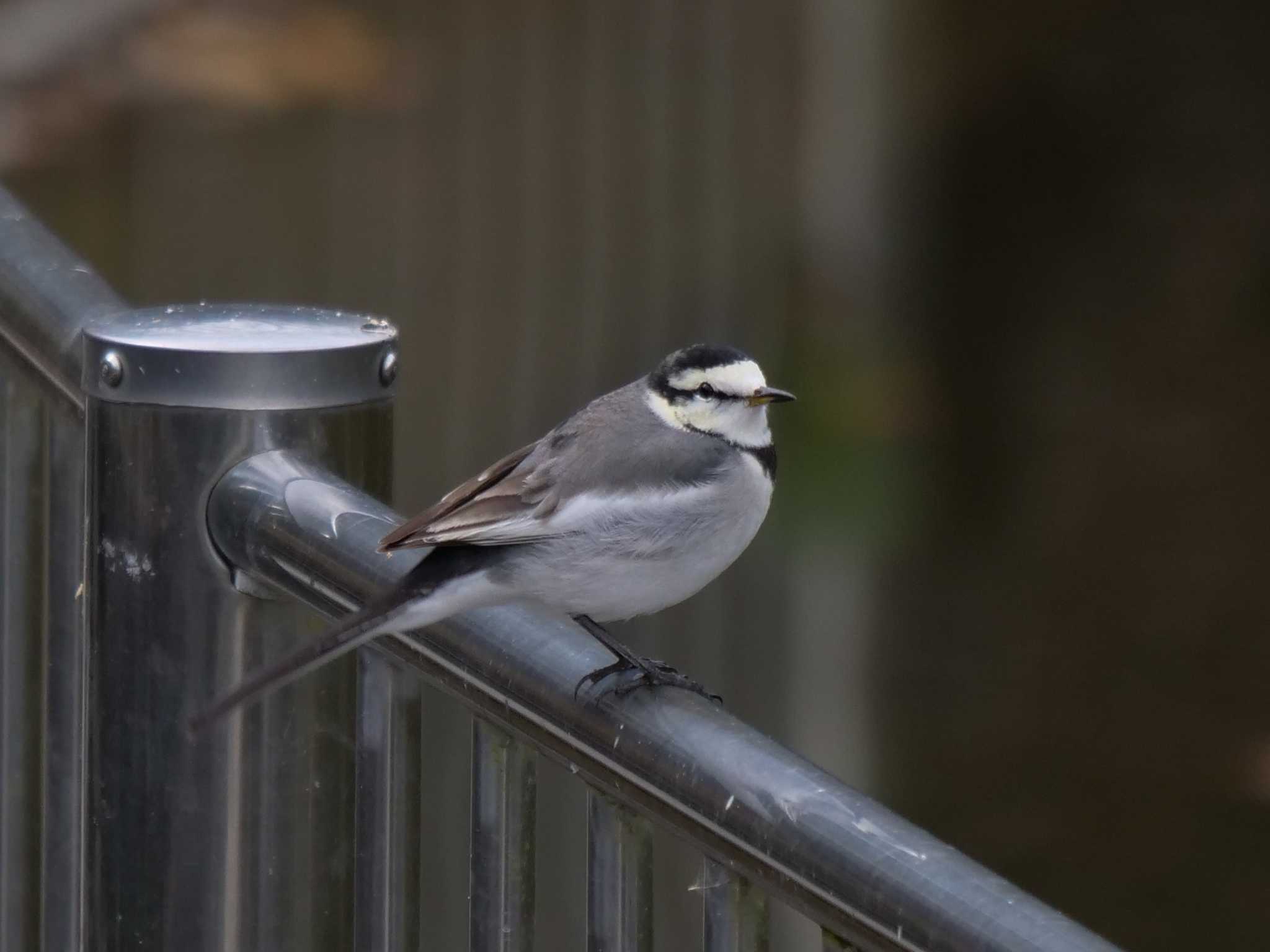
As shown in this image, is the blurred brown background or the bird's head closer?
the bird's head

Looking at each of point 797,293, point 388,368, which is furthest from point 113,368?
point 797,293

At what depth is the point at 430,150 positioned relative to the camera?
6168 mm

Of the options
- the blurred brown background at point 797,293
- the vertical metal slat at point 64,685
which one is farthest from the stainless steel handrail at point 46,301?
the blurred brown background at point 797,293

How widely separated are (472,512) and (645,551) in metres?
0.28

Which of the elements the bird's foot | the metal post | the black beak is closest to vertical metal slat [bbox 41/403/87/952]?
the metal post

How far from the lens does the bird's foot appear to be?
1722mm

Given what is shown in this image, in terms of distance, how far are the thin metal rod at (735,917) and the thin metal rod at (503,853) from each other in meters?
0.24

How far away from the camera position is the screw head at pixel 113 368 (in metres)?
2.11

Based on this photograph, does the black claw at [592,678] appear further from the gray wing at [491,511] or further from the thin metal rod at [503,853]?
the gray wing at [491,511]

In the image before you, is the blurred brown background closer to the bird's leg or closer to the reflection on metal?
the bird's leg

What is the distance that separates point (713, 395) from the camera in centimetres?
297

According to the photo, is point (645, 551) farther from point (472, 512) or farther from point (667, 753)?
point (667, 753)

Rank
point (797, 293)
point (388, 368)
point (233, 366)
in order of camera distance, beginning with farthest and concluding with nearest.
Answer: point (797, 293) < point (388, 368) < point (233, 366)

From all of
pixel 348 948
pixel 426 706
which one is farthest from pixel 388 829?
pixel 426 706
